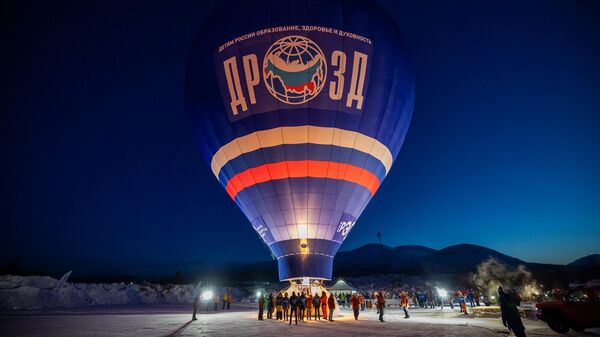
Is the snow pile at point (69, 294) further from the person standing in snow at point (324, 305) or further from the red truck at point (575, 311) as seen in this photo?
the red truck at point (575, 311)

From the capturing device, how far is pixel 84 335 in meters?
8.07

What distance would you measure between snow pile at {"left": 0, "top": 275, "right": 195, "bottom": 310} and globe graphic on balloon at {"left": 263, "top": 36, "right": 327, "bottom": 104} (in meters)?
19.3

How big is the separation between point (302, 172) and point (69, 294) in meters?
20.4

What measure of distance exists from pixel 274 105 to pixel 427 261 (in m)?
171

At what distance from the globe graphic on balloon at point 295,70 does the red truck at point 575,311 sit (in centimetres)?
1076

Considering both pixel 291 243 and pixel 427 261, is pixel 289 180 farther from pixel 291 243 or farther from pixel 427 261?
pixel 427 261

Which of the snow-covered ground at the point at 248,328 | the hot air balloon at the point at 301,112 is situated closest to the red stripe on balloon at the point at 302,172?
the hot air balloon at the point at 301,112

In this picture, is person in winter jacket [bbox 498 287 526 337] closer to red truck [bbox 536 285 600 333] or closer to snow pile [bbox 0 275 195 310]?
red truck [bbox 536 285 600 333]

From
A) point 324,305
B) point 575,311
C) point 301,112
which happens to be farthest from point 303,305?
point 575,311

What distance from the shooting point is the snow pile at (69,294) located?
66.8 ft

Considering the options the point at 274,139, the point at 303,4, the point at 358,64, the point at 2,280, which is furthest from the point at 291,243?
the point at 2,280

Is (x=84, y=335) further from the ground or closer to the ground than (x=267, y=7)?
closer to the ground

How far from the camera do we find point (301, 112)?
1511 cm

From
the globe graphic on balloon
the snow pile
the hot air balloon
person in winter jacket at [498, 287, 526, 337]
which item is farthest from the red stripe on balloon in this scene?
the snow pile
